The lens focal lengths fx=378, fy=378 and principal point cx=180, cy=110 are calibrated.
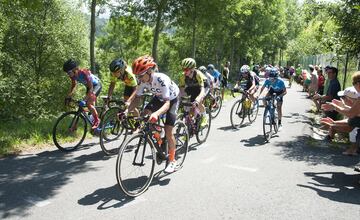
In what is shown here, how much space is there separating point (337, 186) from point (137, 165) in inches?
138

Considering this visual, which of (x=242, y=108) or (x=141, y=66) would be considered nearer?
(x=141, y=66)

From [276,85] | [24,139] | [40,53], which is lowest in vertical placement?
[24,139]

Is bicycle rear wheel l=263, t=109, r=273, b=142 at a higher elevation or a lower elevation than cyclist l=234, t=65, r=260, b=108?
lower

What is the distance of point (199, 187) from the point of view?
6254 mm

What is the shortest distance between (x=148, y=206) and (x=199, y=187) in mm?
1164

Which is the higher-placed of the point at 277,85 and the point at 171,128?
the point at 277,85

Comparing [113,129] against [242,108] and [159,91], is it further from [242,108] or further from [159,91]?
[242,108]

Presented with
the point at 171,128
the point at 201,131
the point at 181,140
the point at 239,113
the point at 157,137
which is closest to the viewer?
the point at 157,137

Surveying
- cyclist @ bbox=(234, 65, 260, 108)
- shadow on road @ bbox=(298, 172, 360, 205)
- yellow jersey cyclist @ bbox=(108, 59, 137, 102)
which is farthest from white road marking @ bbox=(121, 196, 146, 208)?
cyclist @ bbox=(234, 65, 260, 108)

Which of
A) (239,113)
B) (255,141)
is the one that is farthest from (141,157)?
(239,113)

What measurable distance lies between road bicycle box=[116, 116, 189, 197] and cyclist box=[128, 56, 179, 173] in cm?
16

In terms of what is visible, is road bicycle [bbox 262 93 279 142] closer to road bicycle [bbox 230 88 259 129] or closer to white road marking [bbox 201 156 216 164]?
road bicycle [bbox 230 88 259 129]

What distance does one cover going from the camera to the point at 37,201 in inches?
212

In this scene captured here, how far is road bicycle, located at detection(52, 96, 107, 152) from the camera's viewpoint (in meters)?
8.19
